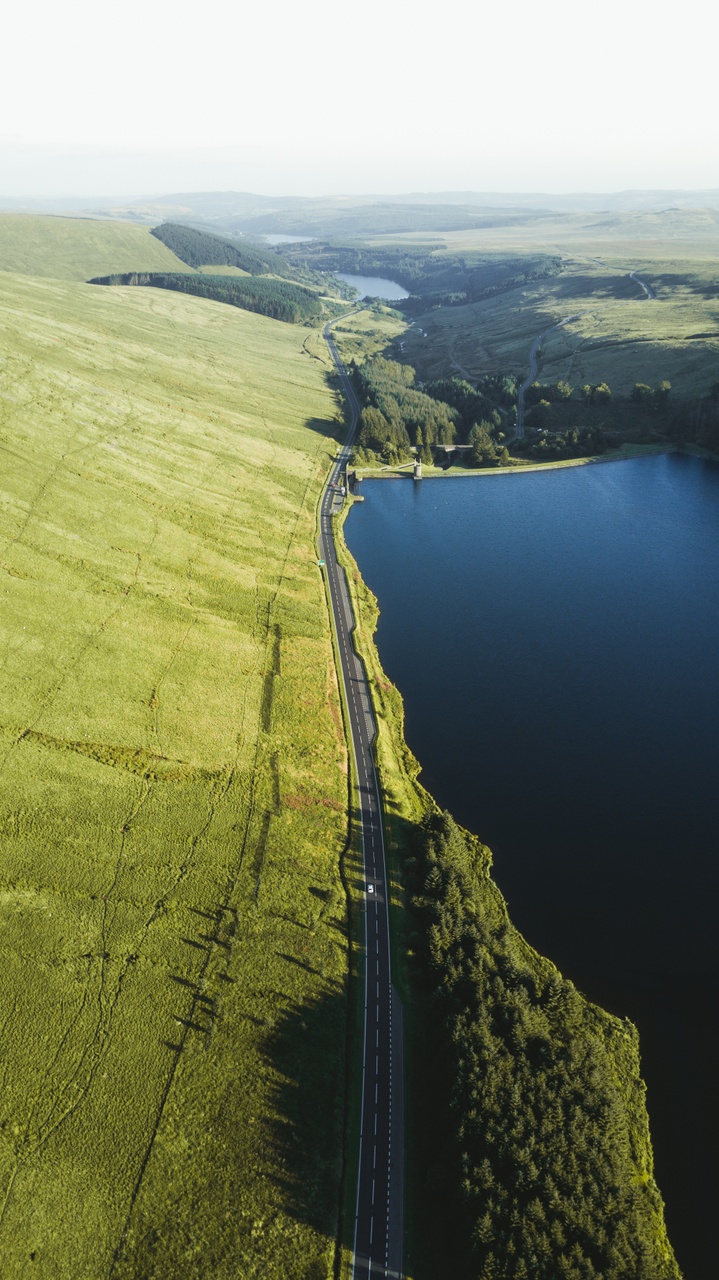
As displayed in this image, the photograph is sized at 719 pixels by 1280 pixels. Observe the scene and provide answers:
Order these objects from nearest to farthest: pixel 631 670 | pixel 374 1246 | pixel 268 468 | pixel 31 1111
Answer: pixel 374 1246 → pixel 31 1111 → pixel 631 670 → pixel 268 468

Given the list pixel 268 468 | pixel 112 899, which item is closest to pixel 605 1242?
pixel 112 899

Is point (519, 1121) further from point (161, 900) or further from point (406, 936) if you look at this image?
point (161, 900)

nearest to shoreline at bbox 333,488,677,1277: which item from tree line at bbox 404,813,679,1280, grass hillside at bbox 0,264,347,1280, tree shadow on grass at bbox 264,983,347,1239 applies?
tree line at bbox 404,813,679,1280

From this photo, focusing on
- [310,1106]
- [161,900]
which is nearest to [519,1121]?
[310,1106]

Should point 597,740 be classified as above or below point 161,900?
below

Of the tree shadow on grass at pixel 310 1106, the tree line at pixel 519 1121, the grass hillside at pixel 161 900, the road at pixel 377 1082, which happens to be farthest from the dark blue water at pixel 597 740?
the tree shadow on grass at pixel 310 1106

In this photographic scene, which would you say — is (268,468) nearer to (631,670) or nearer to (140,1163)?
(631,670)
